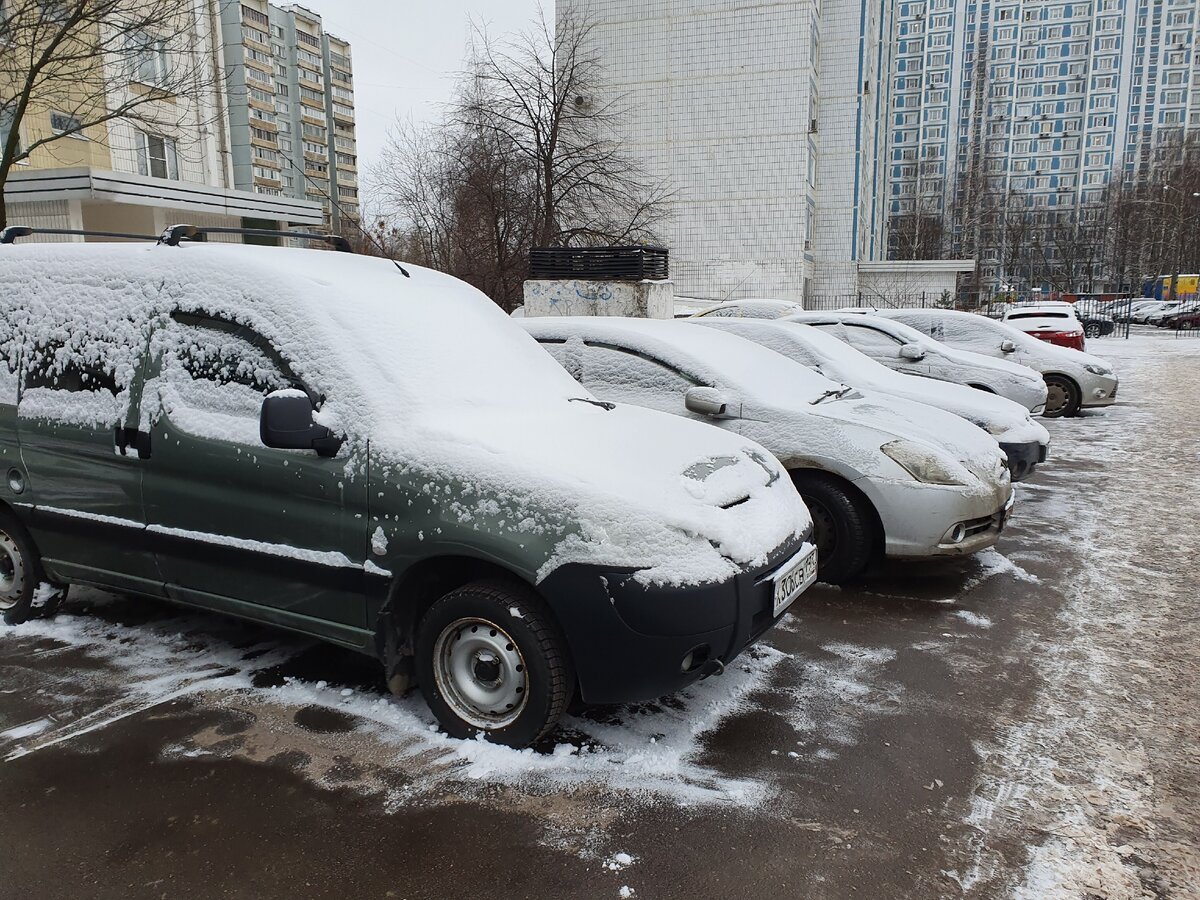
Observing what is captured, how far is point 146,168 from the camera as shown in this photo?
816 inches

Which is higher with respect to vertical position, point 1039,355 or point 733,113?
point 733,113

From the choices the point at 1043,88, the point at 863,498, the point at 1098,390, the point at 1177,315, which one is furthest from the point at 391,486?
the point at 1043,88

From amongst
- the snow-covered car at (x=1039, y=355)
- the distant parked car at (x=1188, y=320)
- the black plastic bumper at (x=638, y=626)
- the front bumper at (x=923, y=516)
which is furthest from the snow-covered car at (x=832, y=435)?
the distant parked car at (x=1188, y=320)

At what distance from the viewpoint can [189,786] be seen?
3.00 m

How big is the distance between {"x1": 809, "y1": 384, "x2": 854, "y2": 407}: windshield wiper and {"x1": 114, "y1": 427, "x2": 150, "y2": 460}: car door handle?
387cm

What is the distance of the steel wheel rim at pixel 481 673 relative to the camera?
3.15 m

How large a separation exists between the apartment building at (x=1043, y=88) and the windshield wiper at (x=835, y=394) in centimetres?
8912

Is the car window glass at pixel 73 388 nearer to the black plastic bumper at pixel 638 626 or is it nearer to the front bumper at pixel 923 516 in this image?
the black plastic bumper at pixel 638 626

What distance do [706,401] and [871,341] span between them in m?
5.79

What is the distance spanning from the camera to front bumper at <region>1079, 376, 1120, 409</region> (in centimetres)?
1243

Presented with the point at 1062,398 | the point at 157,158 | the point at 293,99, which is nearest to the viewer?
the point at 1062,398

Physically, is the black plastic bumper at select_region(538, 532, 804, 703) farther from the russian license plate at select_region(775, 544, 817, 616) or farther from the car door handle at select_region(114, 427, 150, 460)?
the car door handle at select_region(114, 427, 150, 460)

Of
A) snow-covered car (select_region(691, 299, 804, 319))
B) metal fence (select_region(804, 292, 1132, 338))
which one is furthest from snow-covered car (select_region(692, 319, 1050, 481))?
metal fence (select_region(804, 292, 1132, 338))

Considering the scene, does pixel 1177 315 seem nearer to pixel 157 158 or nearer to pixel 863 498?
pixel 157 158
